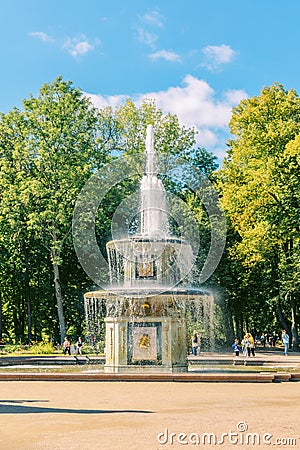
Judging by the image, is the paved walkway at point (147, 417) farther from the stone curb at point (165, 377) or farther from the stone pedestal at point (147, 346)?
the stone pedestal at point (147, 346)

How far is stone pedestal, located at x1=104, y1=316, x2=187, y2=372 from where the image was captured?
21578 mm

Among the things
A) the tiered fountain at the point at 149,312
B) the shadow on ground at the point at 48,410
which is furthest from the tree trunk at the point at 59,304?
the shadow on ground at the point at 48,410

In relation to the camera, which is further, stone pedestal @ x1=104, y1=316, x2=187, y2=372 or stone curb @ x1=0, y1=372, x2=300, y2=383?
stone pedestal @ x1=104, y1=316, x2=187, y2=372

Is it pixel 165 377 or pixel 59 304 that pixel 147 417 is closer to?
pixel 165 377

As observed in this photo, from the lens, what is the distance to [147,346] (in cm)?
2166

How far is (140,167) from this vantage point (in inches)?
1666

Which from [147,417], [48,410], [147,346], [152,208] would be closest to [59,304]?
[152,208]

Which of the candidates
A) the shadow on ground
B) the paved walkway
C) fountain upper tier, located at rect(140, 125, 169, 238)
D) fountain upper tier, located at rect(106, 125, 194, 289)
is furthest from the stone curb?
fountain upper tier, located at rect(140, 125, 169, 238)

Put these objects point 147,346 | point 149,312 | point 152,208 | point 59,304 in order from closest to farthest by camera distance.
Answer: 1. point 147,346
2. point 149,312
3. point 152,208
4. point 59,304

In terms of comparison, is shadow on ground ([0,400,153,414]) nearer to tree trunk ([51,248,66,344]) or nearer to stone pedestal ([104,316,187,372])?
stone pedestal ([104,316,187,372])

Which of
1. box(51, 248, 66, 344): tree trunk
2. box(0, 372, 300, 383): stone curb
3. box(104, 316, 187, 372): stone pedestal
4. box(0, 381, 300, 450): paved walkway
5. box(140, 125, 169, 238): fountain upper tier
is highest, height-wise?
box(140, 125, 169, 238): fountain upper tier

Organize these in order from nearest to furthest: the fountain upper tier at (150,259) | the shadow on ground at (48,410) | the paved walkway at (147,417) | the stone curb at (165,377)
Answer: the paved walkway at (147,417) → the shadow on ground at (48,410) → the stone curb at (165,377) → the fountain upper tier at (150,259)

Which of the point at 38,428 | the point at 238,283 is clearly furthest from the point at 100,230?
the point at 38,428

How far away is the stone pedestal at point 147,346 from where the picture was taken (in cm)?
2158
